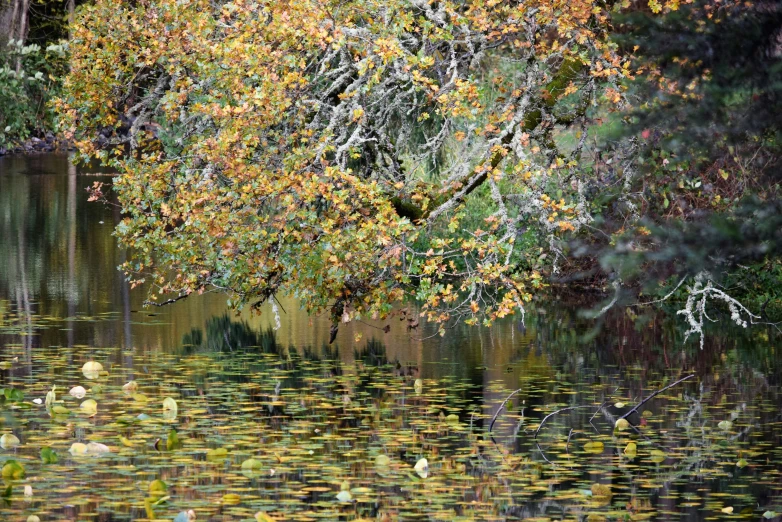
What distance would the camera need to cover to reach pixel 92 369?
1239 centimetres

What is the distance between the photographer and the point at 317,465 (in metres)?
9.16

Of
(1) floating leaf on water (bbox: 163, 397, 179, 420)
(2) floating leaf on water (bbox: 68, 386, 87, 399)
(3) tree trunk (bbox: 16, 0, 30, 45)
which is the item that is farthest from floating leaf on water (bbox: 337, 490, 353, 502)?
(3) tree trunk (bbox: 16, 0, 30, 45)

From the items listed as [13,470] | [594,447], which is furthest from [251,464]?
[594,447]

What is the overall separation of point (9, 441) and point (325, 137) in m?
5.15

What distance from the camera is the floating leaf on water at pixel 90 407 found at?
10516mm

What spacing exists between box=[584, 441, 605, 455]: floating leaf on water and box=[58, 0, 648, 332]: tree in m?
3.00

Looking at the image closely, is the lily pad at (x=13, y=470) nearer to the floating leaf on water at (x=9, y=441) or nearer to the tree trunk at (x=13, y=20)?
the floating leaf on water at (x=9, y=441)

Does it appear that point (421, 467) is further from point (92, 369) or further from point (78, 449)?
point (92, 369)

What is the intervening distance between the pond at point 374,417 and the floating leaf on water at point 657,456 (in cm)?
2

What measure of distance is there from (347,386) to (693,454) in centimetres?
359

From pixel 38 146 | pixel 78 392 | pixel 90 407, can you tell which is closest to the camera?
pixel 90 407

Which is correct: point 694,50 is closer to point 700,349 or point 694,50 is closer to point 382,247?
point 382,247

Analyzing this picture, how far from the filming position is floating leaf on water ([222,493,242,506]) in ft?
26.6

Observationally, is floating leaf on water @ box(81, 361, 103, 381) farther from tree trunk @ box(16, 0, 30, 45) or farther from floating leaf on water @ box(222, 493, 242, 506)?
tree trunk @ box(16, 0, 30, 45)
